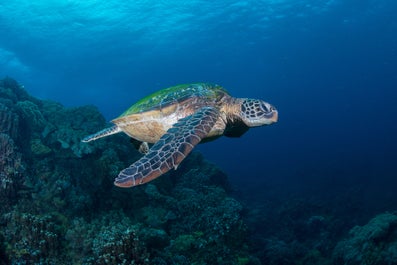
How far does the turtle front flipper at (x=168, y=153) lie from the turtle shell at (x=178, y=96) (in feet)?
3.49

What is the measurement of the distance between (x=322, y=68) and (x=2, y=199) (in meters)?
86.8

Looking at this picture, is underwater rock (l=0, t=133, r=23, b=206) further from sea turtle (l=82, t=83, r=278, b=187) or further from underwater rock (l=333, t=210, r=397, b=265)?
underwater rock (l=333, t=210, r=397, b=265)

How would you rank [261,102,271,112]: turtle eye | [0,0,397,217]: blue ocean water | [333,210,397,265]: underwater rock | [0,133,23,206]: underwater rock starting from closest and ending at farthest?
[261,102,271,112]: turtle eye < [0,133,23,206]: underwater rock < [333,210,397,265]: underwater rock < [0,0,397,217]: blue ocean water

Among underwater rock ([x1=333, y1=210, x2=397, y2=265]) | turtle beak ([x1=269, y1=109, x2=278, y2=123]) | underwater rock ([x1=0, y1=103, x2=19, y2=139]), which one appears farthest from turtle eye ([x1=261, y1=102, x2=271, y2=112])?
underwater rock ([x1=0, y1=103, x2=19, y2=139])

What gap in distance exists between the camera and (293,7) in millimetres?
31062

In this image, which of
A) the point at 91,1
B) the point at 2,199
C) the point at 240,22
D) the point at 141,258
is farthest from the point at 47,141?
the point at 240,22

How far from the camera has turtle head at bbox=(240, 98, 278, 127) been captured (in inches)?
201

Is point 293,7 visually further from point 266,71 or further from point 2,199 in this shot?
point 266,71

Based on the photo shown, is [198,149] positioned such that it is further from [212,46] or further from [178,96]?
[178,96]

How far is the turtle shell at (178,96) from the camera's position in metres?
5.52

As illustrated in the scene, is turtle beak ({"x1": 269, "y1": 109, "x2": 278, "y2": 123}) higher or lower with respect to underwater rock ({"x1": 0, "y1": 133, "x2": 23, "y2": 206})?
higher

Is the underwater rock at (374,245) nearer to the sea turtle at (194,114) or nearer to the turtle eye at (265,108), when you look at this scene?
the sea turtle at (194,114)

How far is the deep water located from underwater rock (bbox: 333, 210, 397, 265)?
3cm

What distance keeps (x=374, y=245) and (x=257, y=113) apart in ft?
16.9
